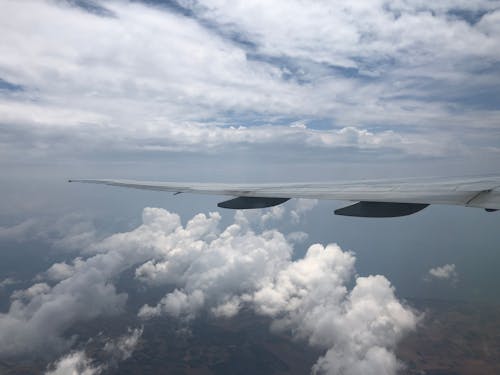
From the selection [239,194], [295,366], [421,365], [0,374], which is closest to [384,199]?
Answer: [239,194]

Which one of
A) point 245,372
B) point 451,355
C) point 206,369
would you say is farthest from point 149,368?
point 451,355

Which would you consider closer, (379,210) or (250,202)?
(379,210)

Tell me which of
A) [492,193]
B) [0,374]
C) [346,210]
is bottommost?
[0,374]

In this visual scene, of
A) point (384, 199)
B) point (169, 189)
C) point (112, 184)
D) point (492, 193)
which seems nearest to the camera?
point (492, 193)

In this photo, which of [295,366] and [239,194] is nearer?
[239,194]

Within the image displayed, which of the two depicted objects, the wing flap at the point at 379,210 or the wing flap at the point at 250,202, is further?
the wing flap at the point at 250,202

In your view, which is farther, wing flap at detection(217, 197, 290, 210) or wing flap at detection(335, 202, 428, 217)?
wing flap at detection(217, 197, 290, 210)

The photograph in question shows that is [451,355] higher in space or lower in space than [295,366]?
higher

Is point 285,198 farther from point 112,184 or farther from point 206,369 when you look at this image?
point 206,369

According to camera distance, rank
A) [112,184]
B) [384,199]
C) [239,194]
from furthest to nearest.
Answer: [112,184], [239,194], [384,199]
